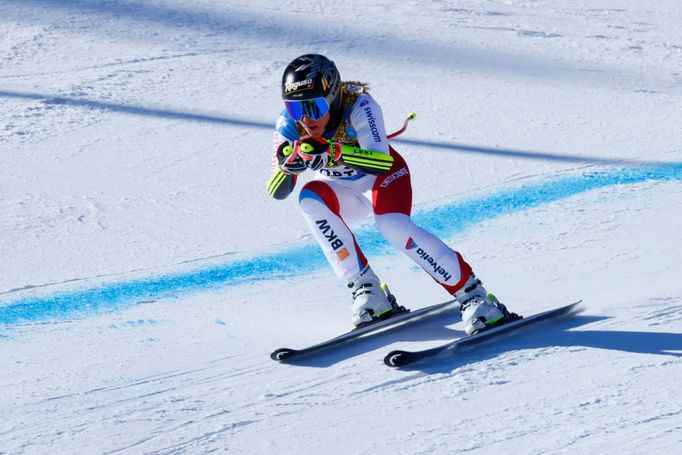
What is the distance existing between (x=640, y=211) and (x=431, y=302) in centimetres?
183

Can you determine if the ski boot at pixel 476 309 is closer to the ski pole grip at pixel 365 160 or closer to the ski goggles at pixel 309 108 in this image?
the ski pole grip at pixel 365 160

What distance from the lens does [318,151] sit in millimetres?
4609

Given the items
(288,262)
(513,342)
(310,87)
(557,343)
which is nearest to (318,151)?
(310,87)

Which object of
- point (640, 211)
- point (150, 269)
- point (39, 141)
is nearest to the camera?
point (150, 269)

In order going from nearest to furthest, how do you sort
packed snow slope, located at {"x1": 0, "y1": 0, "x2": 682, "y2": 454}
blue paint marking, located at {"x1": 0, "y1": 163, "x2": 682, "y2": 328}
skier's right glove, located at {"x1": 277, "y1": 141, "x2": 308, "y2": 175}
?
packed snow slope, located at {"x1": 0, "y1": 0, "x2": 682, "y2": 454}
skier's right glove, located at {"x1": 277, "y1": 141, "x2": 308, "y2": 175}
blue paint marking, located at {"x1": 0, "y1": 163, "x2": 682, "y2": 328}

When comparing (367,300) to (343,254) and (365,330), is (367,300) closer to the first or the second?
(365,330)

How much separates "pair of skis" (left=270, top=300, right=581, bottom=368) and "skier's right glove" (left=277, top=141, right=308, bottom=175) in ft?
2.66

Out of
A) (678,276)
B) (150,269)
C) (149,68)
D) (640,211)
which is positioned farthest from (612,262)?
(149,68)

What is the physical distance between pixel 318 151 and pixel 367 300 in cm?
84

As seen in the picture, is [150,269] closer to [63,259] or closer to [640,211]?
[63,259]

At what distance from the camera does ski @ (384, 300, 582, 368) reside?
4570mm

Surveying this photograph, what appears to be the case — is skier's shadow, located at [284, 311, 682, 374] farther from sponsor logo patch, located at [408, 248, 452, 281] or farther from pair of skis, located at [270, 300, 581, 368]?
sponsor logo patch, located at [408, 248, 452, 281]

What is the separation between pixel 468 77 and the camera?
31.1 feet

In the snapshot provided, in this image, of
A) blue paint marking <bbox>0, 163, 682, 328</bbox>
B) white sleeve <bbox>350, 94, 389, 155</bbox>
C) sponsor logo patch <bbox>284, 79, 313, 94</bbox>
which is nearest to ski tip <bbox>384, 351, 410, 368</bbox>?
white sleeve <bbox>350, 94, 389, 155</bbox>
